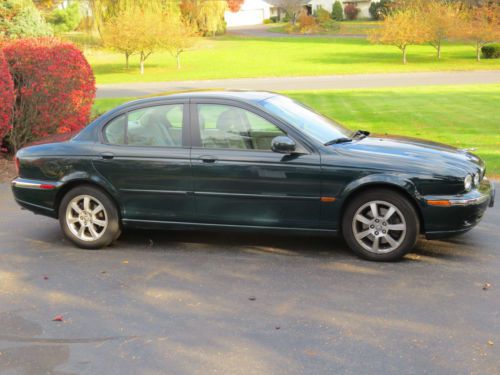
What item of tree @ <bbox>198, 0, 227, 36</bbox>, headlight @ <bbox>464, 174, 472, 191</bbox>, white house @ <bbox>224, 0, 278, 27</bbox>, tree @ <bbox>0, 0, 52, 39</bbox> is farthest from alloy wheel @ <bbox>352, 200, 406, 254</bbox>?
white house @ <bbox>224, 0, 278, 27</bbox>

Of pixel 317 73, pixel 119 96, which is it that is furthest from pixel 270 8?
pixel 119 96

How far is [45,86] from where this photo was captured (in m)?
12.4

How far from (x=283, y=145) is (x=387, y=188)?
3.30ft

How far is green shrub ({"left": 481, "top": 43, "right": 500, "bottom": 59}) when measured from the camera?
44.7m

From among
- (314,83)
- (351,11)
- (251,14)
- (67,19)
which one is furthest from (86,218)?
(251,14)

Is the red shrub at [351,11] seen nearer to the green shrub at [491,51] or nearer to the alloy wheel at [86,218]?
the green shrub at [491,51]

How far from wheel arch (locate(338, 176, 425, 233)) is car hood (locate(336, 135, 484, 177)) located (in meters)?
0.12

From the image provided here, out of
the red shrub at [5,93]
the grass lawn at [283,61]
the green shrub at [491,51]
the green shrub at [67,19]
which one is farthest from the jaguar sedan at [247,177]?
the green shrub at [67,19]

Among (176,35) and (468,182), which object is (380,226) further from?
(176,35)

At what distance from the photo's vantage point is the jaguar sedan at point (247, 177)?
6168 mm

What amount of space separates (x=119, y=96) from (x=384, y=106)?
11723 millimetres

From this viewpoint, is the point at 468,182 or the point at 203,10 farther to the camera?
the point at 203,10

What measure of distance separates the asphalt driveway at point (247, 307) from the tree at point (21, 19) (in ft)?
69.1

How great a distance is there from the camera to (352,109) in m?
20.3
